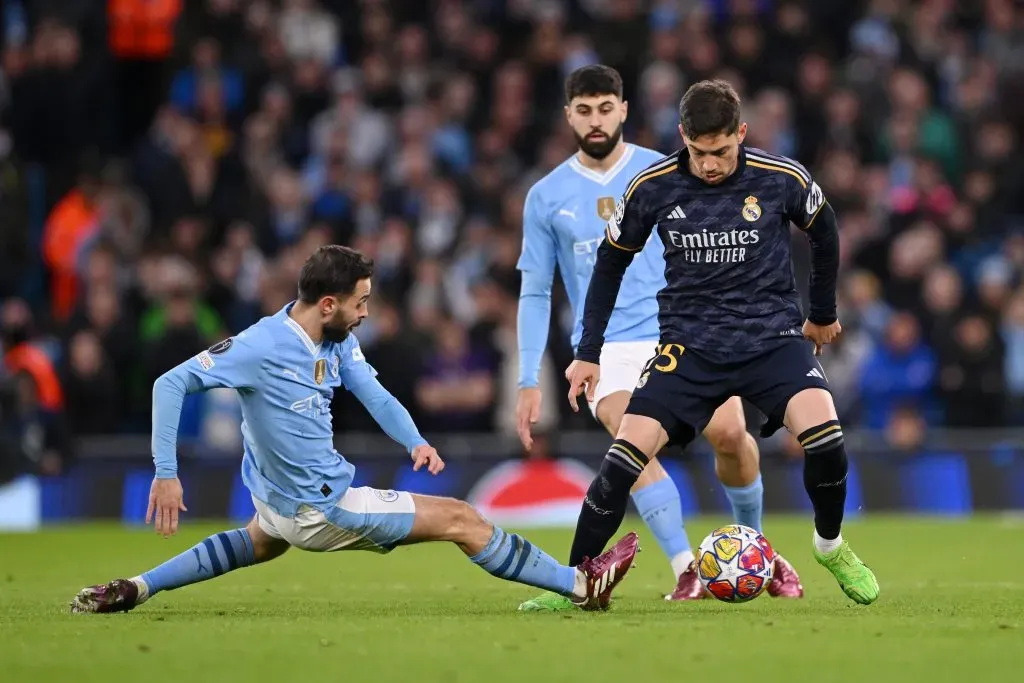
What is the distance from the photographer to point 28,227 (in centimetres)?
1781

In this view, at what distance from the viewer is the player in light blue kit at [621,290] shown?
8867mm

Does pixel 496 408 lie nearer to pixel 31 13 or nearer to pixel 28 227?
pixel 28 227

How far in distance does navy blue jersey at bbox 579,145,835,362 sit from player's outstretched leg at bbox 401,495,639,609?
986mm

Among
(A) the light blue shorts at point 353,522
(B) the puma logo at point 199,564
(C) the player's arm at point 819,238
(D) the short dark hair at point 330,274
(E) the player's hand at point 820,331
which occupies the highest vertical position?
(C) the player's arm at point 819,238

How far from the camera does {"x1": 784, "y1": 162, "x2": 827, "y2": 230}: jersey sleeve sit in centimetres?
784

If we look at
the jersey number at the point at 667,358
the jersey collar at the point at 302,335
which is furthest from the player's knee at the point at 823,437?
the jersey collar at the point at 302,335

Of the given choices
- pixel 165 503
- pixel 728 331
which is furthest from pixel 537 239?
pixel 165 503

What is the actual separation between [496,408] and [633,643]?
979 centimetres

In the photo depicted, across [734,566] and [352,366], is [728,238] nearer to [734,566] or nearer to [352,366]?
[734,566]

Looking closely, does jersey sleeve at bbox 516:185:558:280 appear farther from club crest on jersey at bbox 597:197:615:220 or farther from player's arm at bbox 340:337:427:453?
player's arm at bbox 340:337:427:453

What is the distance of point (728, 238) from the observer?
7.83m

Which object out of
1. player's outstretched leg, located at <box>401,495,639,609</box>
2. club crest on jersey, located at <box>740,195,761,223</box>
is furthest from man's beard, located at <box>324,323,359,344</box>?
club crest on jersey, located at <box>740,195,761,223</box>

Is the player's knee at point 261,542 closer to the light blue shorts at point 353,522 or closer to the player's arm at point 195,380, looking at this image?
the light blue shorts at point 353,522

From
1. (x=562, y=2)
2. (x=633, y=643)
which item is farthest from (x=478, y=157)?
(x=633, y=643)
